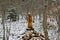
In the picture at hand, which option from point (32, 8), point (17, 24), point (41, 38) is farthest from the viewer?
point (32, 8)

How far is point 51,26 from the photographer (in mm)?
13734

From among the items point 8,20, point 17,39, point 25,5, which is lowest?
point 17,39

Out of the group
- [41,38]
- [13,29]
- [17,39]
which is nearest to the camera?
[41,38]

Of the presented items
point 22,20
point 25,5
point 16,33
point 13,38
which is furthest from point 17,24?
point 25,5

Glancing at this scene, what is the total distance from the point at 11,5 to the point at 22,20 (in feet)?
13.3

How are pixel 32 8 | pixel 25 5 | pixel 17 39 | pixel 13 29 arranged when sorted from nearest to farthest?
1. pixel 17 39
2. pixel 13 29
3. pixel 32 8
4. pixel 25 5

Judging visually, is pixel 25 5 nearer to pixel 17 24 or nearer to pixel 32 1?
pixel 32 1

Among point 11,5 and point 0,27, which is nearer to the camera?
point 0,27

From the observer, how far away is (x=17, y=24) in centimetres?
1521

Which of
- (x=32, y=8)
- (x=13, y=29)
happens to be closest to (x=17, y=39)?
(x=13, y=29)

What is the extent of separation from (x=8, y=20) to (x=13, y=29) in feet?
6.41

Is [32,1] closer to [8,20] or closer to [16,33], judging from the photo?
[8,20]

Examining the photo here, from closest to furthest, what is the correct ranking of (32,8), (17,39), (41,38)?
(41,38) → (17,39) → (32,8)

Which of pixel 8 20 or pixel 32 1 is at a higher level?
pixel 32 1
